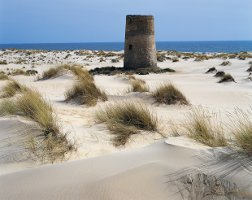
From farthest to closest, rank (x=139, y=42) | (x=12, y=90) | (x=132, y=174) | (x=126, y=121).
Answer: (x=139, y=42)
(x=12, y=90)
(x=126, y=121)
(x=132, y=174)

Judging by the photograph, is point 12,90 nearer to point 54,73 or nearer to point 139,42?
point 54,73

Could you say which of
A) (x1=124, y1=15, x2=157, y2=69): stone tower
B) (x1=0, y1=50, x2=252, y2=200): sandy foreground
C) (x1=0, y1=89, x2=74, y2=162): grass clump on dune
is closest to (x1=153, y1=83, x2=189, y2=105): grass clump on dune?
(x1=0, y1=89, x2=74, y2=162): grass clump on dune

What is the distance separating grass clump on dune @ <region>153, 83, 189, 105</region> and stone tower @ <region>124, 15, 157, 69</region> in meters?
11.4

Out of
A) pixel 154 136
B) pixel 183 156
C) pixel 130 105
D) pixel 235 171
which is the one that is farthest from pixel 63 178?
pixel 130 105

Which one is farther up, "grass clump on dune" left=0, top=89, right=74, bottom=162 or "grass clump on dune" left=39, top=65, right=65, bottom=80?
"grass clump on dune" left=0, top=89, right=74, bottom=162

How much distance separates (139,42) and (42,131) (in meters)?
15.5

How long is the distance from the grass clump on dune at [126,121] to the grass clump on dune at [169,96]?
280 centimetres

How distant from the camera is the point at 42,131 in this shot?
502cm

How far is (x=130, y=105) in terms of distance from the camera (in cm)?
587

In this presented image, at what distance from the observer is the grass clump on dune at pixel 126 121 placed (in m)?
5.15

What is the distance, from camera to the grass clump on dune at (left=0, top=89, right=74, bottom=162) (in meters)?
4.39

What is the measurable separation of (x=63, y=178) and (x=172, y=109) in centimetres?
508

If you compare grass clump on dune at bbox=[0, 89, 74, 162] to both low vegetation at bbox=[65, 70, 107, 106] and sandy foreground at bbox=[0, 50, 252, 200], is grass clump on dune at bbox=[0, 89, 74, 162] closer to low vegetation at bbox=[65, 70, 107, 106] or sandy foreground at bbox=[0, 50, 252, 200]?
sandy foreground at bbox=[0, 50, 252, 200]

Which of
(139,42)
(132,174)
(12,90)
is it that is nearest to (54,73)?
(12,90)
